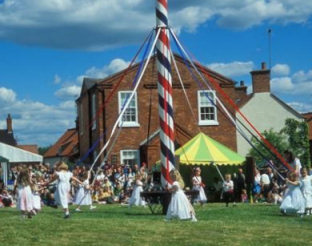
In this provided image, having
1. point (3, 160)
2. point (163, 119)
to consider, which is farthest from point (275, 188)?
point (3, 160)

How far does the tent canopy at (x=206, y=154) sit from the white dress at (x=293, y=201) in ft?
30.8

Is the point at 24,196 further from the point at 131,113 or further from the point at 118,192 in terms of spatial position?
the point at 131,113

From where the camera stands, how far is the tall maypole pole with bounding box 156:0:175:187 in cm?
1681

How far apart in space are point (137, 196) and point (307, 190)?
6.29 meters

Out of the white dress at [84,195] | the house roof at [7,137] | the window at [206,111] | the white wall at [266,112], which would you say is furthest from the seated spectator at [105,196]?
the house roof at [7,137]

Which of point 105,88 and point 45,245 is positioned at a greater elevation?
point 105,88

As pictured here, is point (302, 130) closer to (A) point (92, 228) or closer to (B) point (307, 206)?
(B) point (307, 206)

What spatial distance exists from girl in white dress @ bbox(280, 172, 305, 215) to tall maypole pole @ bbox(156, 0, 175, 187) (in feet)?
9.63

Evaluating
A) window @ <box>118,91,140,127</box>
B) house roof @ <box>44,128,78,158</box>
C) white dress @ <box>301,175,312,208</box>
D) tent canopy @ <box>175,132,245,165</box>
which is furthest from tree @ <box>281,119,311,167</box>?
white dress @ <box>301,175,312,208</box>

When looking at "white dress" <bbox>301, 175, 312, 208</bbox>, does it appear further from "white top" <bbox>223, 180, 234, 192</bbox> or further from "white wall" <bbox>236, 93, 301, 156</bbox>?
"white wall" <bbox>236, 93, 301, 156</bbox>

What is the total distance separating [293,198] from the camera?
1667 centimetres

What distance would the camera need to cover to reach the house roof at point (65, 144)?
59438mm

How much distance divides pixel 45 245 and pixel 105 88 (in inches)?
964

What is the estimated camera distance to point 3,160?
100ft
